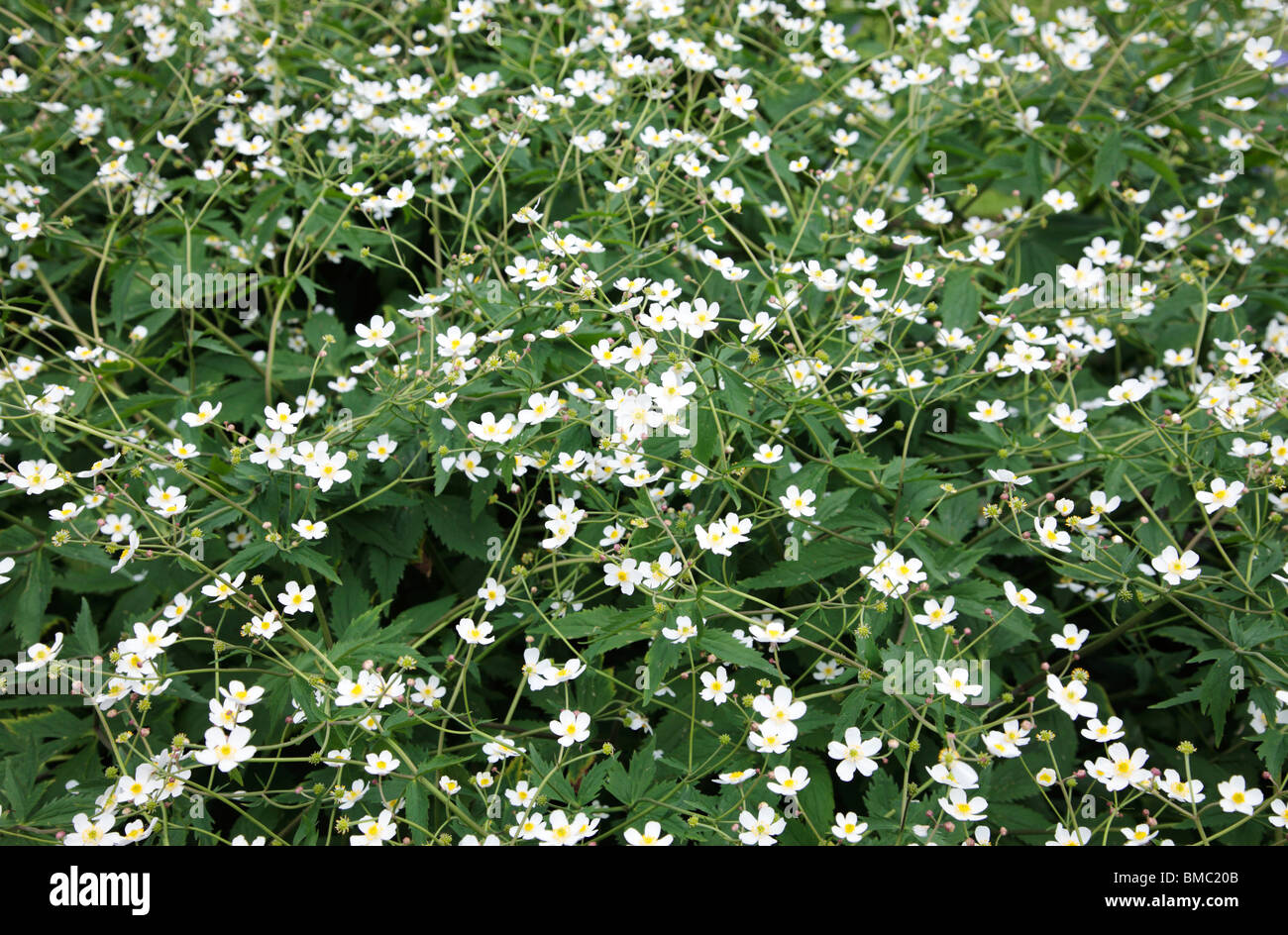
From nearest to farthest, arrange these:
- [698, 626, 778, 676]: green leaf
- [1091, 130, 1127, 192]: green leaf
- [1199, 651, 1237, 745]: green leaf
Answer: [698, 626, 778, 676]: green leaf → [1199, 651, 1237, 745]: green leaf → [1091, 130, 1127, 192]: green leaf

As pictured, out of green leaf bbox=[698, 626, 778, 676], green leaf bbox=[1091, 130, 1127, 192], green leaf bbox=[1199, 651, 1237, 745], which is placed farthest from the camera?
green leaf bbox=[1091, 130, 1127, 192]

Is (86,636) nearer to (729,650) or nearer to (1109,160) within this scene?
(729,650)

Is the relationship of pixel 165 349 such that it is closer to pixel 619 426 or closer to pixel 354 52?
pixel 354 52

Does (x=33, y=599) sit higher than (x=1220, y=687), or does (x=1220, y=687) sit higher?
(x=33, y=599)

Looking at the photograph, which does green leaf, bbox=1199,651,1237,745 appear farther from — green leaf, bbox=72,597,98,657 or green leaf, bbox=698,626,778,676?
green leaf, bbox=72,597,98,657

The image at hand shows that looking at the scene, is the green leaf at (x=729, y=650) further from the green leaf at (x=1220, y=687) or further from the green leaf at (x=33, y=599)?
the green leaf at (x=33, y=599)

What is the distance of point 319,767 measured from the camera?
2238 mm

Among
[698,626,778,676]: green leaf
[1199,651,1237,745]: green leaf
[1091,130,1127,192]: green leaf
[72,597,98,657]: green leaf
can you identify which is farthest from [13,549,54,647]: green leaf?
[1091,130,1127,192]: green leaf

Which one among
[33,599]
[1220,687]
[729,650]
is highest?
[33,599]

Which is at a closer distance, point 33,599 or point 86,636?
point 86,636

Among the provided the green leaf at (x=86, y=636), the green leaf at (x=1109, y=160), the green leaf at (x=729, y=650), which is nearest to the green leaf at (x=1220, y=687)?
the green leaf at (x=729, y=650)

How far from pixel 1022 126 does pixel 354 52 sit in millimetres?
2331

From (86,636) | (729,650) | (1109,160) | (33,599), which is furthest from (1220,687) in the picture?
(33,599)
